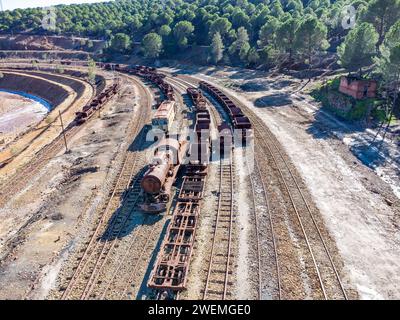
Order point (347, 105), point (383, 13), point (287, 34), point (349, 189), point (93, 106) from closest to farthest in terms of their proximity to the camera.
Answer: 1. point (349, 189)
2. point (347, 105)
3. point (93, 106)
4. point (383, 13)
5. point (287, 34)

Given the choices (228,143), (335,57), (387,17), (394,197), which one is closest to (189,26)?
(335,57)

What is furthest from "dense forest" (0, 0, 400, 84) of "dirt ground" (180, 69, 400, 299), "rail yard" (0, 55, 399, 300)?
"rail yard" (0, 55, 399, 300)

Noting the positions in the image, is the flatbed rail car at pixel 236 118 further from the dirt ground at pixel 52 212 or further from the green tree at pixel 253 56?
the green tree at pixel 253 56

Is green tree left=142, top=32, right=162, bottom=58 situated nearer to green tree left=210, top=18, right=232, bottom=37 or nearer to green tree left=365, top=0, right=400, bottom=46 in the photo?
green tree left=210, top=18, right=232, bottom=37

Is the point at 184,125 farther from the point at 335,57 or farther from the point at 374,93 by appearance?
the point at 335,57

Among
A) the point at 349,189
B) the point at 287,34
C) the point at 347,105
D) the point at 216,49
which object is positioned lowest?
the point at 349,189

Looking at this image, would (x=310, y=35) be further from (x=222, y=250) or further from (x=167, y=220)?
(x=222, y=250)

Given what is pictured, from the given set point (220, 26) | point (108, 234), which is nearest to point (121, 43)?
point (220, 26)
